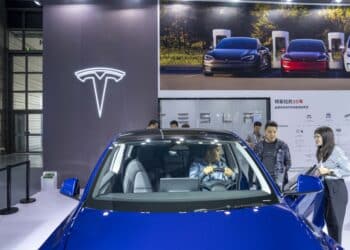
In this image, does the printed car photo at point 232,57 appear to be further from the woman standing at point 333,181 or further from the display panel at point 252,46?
the woman standing at point 333,181

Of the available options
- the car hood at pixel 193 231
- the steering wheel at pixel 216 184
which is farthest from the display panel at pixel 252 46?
the car hood at pixel 193 231

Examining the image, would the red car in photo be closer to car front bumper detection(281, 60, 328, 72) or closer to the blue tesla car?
car front bumper detection(281, 60, 328, 72)

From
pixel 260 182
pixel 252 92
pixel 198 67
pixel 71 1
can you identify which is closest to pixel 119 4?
pixel 71 1

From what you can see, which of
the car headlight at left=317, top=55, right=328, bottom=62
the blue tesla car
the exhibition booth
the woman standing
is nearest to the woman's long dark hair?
the woman standing

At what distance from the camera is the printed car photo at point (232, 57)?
28.9ft

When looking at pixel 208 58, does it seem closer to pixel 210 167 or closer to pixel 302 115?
pixel 302 115

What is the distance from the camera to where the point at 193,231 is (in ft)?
5.59

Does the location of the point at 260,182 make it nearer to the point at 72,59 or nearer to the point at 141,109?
the point at 141,109

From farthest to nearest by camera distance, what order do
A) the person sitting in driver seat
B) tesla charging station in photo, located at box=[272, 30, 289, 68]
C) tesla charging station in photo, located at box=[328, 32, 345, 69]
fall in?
tesla charging station in photo, located at box=[328, 32, 345, 69] < tesla charging station in photo, located at box=[272, 30, 289, 68] < the person sitting in driver seat

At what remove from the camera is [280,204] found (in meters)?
2.09

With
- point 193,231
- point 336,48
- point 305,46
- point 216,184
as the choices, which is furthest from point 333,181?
point 336,48

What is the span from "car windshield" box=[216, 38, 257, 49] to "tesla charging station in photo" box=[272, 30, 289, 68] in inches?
21.8

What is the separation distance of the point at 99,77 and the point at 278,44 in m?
4.31

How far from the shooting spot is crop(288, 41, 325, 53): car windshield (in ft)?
29.7
